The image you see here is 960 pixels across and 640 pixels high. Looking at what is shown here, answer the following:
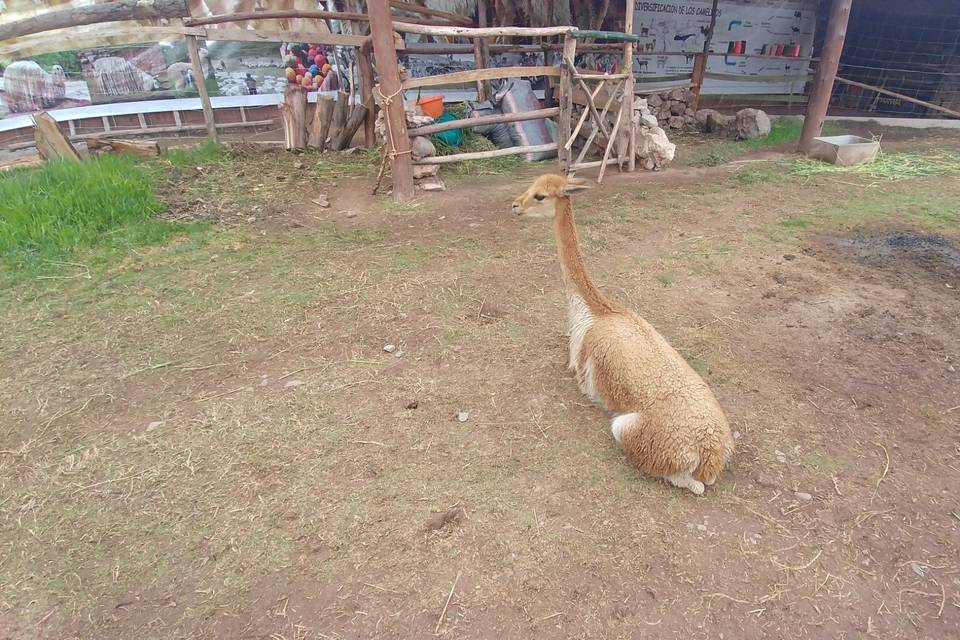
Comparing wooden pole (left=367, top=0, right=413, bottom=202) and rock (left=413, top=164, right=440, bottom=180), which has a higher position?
wooden pole (left=367, top=0, right=413, bottom=202)

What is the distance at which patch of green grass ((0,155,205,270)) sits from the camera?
5.34 m

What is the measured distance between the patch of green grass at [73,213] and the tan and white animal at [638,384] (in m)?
4.82

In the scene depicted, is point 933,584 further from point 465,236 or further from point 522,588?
point 465,236

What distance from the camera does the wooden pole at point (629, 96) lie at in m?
8.01

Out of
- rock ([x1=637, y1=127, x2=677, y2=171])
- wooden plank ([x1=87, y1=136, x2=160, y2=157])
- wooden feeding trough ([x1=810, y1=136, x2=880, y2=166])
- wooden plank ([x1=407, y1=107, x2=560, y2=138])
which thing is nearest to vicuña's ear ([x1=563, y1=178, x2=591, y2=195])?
wooden plank ([x1=407, y1=107, x2=560, y2=138])

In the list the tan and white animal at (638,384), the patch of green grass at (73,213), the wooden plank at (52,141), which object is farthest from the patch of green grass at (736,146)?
the wooden plank at (52,141)

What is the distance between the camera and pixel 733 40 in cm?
1336

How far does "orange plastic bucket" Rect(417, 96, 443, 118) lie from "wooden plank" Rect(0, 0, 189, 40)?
509 cm

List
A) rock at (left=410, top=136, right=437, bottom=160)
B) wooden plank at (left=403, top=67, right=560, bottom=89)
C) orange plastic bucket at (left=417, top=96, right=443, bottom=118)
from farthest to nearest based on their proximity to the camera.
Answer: orange plastic bucket at (left=417, top=96, right=443, bottom=118), rock at (left=410, top=136, right=437, bottom=160), wooden plank at (left=403, top=67, right=560, bottom=89)

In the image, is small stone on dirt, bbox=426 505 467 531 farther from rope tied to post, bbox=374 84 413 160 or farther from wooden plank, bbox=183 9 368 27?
wooden plank, bbox=183 9 368 27

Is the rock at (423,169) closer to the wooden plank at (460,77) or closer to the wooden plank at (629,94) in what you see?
the wooden plank at (460,77)

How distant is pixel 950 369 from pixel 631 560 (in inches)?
115

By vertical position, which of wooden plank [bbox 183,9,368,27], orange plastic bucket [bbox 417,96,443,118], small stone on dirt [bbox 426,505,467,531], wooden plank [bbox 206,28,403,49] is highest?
wooden plank [bbox 183,9,368,27]

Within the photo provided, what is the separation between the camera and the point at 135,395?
3.45m
